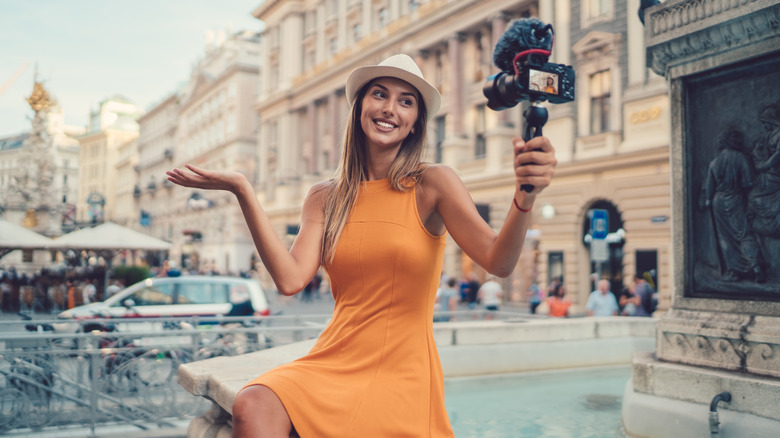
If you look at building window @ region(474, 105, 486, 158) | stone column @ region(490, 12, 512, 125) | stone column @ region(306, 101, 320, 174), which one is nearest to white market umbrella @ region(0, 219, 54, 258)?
stone column @ region(490, 12, 512, 125)

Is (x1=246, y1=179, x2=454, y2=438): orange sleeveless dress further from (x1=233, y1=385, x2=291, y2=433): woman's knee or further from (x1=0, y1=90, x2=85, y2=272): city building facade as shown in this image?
(x1=0, y1=90, x2=85, y2=272): city building facade

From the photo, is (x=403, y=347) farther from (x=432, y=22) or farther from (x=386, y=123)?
(x=432, y=22)

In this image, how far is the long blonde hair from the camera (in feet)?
7.67

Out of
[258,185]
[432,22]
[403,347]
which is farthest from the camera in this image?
[258,185]

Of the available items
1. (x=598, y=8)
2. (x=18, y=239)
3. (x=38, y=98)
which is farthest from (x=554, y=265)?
(x=38, y=98)

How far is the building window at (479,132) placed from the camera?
30391 mm

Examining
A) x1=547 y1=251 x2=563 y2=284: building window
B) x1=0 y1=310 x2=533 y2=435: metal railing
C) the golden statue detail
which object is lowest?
x1=0 y1=310 x2=533 y2=435: metal railing

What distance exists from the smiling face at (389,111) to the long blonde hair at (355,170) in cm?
5

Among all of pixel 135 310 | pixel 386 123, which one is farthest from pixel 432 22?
pixel 386 123

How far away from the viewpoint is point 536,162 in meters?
1.70

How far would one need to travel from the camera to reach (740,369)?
4.02 m

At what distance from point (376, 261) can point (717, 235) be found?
319 cm

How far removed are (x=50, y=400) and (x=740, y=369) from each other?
5.68 meters

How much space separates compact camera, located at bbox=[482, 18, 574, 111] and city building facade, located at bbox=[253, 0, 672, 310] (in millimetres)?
13651
